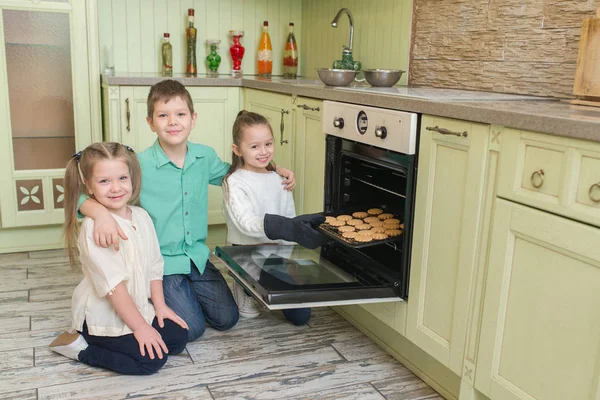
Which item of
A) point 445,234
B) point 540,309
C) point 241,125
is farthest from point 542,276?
point 241,125

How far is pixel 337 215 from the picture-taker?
207 cm

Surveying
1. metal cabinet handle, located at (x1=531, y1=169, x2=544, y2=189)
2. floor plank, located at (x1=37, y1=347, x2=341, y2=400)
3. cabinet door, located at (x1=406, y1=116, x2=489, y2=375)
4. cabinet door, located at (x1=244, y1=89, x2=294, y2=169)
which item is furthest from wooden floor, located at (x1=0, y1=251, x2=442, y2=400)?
metal cabinet handle, located at (x1=531, y1=169, x2=544, y2=189)

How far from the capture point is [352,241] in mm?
1767

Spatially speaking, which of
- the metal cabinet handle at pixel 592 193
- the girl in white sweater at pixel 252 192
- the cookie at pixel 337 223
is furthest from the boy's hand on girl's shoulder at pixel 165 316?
the metal cabinet handle at pixel 592 193

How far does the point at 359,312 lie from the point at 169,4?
207 centimetres

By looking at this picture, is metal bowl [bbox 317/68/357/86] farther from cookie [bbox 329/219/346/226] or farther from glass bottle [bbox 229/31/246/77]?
glass bottle [bbox 229/31/246/77]

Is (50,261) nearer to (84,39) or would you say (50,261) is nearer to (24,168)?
(24,168)

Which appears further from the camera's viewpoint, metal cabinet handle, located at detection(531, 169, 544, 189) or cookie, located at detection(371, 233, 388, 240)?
cookie, located at detection(371, 233, 388, 240)

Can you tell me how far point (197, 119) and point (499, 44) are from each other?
58.1 inches

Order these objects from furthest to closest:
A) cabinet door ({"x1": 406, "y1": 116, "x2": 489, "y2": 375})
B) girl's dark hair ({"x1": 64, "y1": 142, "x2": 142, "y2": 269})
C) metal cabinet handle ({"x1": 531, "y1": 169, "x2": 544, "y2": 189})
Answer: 1. girl's dark hair ({"x1": 64, "y1": 142, "x2": 142, "y2": 269})
2. cabinet door ({"x1": 406, "y1": 116, "x2": 489, "y2": 375})
3. metal cabinet handle ({"x1": 531, "y1": 169, "x2": 544, "y2": 189})

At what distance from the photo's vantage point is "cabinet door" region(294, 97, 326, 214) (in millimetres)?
2312

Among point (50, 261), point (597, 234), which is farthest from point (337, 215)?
point (50, 261)

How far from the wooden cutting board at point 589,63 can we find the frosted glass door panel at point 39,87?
229 centimetres

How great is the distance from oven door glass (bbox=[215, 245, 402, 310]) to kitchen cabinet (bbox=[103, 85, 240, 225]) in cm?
110
